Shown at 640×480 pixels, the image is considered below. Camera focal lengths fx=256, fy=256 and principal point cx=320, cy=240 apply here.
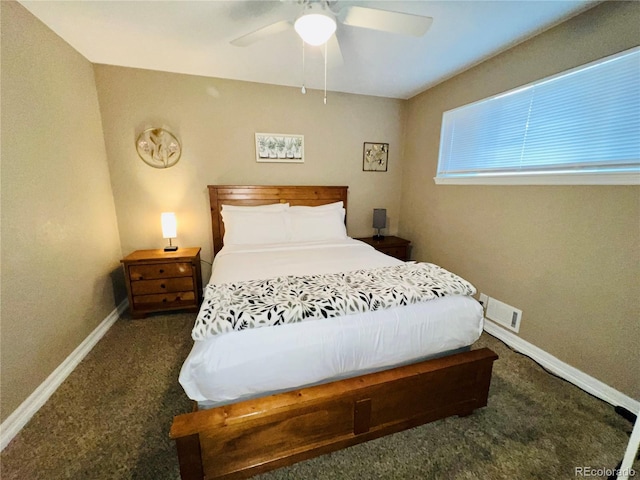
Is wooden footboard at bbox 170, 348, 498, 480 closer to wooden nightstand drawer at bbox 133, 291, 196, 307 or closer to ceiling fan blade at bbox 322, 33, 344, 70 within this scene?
wooden nightstand drawer at bbox 133, 291, 196, 307

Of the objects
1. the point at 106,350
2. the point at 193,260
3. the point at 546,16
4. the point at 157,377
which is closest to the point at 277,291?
the point at 157,377

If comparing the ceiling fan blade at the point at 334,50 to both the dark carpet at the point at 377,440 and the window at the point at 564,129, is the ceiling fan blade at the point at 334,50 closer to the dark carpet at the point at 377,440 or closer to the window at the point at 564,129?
the window at the point at 564,129

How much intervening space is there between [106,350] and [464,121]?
3.90 m

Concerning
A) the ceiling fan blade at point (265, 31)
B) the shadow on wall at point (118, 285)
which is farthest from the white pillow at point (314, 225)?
the shadow on wall at point (118, 285)

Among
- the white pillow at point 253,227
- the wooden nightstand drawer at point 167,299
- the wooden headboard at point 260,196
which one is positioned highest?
the wooden headboard at point 260,196

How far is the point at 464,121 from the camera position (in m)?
2.63

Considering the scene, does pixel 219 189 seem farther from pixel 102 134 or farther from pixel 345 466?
pixel 345 466

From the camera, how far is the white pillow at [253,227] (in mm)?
2643

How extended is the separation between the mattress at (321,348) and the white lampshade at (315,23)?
5.06 ft

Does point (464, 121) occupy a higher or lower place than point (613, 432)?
higher

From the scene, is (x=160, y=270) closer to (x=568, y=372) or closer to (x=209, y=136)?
(x=209, y=136)

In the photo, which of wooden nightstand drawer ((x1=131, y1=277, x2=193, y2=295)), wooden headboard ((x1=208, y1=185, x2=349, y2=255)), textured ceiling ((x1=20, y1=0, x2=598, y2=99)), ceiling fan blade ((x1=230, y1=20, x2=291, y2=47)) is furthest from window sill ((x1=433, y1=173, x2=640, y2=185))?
wooden nightstand drawer ((x1=131, y1=277, x2=193, y2=295))

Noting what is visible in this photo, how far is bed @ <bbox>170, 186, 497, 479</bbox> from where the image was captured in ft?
3.63

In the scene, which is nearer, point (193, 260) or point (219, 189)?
point (193, 260)
